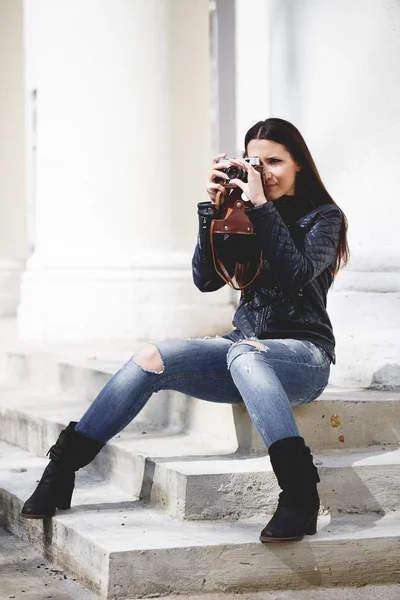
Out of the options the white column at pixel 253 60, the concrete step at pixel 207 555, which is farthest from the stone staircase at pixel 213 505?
the white column at pixel 253 60

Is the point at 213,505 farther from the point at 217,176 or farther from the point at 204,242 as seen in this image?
the point at 217,176

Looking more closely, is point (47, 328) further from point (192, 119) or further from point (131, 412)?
point (131, 412)

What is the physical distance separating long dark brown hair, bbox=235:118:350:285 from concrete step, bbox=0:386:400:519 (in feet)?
2.06

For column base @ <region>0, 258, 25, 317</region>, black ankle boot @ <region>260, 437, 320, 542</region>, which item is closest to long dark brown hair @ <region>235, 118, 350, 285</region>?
black ankle boot @ <region>260, 437, 320, 542</region>

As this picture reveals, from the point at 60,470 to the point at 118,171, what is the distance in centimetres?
326

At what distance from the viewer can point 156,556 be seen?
10.8 ft

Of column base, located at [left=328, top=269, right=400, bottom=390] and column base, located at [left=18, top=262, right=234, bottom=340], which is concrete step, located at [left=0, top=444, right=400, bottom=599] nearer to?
column base, located at [left=328, top=269, right=400, bottom=390]

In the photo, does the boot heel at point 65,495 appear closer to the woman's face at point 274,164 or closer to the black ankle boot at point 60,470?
the black ankle boot at point 60,470

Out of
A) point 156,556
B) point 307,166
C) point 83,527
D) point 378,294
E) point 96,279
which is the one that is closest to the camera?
point 156,556

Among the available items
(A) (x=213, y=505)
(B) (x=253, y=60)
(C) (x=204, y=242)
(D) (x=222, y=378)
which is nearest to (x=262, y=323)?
(D) (x=222, y=378)

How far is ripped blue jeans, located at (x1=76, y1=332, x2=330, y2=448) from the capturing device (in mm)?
3424

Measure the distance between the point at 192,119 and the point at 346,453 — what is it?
11.1 ft

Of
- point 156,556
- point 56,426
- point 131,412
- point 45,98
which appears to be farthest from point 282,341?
point 45,98

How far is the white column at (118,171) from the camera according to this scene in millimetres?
6625
